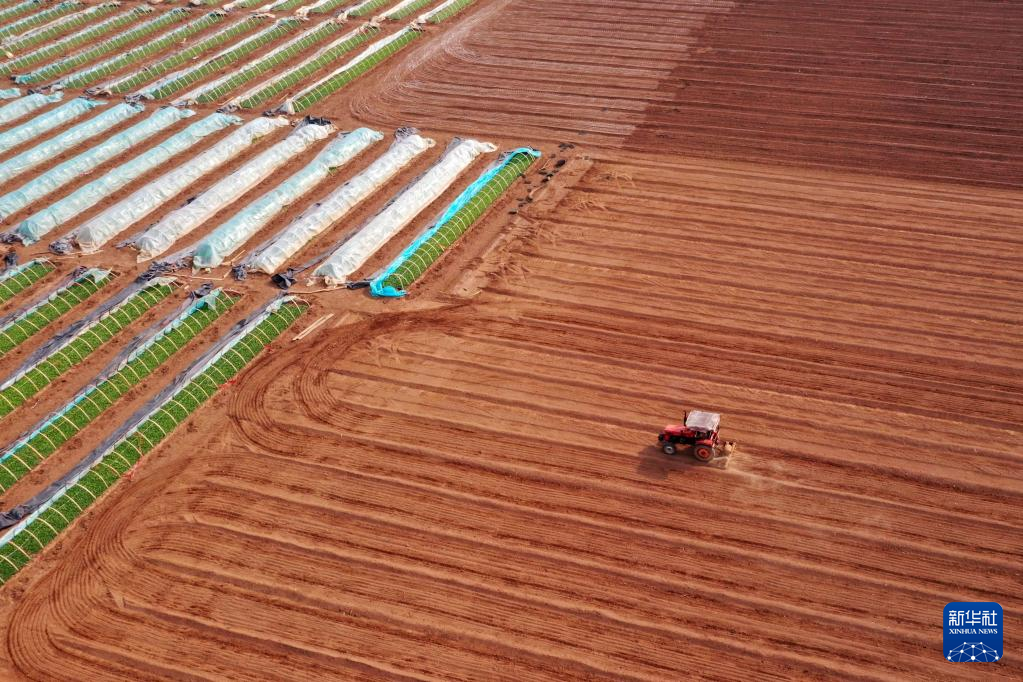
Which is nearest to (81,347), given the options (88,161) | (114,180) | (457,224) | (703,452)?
(114,180)

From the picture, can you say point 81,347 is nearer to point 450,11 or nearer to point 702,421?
point 702,421

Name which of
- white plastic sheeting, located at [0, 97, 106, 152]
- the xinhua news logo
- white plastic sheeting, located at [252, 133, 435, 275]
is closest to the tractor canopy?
the xinhua news logo

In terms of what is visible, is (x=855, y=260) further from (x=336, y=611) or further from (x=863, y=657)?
(x=336, y=611)

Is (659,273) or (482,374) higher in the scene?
(659,273)

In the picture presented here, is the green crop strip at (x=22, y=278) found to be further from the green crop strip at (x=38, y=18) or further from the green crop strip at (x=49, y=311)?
the green crop strip at (x=38, y=18)

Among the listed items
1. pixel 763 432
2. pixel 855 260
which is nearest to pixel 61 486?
pixel 763 432
